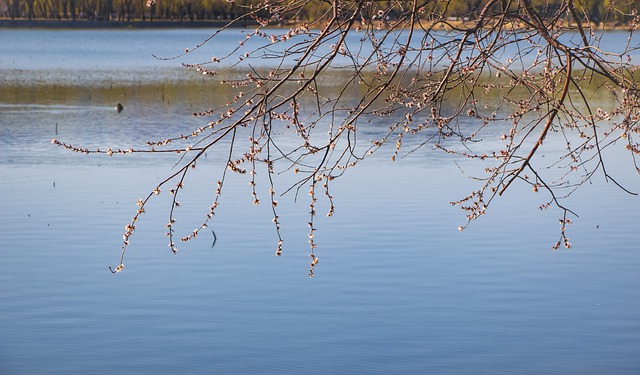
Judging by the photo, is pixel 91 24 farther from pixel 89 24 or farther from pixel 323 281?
pixel 323 281

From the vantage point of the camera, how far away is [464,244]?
540 inches

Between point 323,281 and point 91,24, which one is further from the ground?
point 91,24

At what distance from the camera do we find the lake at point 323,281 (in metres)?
10.1

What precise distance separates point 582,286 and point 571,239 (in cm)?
210

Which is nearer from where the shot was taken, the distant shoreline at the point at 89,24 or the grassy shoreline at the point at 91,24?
the grassy shoreline at the point at 91,24

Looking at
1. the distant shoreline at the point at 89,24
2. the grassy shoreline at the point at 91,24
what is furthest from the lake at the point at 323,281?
the distant shoreline at the point at 89,24

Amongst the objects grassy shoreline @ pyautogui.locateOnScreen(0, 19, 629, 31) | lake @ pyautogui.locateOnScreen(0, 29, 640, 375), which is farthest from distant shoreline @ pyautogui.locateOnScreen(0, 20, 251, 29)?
lake @ pyautogui.locateOnScreen(0, 29, 640, 375)

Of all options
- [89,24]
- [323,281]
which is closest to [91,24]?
[89,24]

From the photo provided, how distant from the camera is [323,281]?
39.9ft

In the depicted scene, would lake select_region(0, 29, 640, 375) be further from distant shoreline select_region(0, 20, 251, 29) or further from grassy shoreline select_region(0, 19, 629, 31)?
distant shoreline select_region(0, 20, 251, 29)

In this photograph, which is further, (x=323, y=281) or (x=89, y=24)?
(x=89, y=24)

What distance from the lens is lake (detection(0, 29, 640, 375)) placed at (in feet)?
33.1

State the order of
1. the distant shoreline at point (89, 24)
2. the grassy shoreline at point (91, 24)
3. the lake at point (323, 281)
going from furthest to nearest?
1. the distant shoreline at point (89, 24)
2. the grassy shoreline at point (91, 24)
3. the lake at point (323, 281)

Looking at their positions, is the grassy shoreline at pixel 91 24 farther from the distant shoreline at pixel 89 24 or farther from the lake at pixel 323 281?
the lake at pixel 323 281
